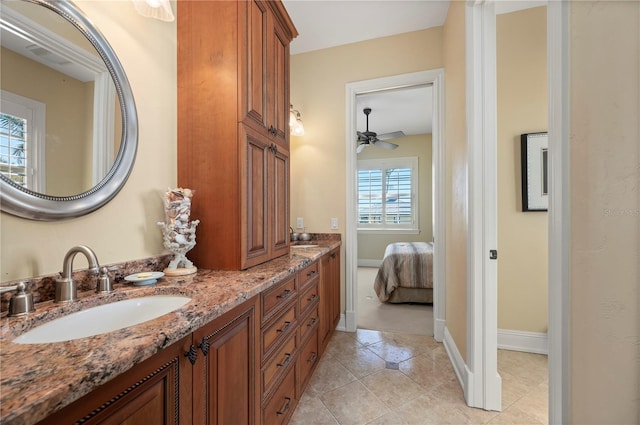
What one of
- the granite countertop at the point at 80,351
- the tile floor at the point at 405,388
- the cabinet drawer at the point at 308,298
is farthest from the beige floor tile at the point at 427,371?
the granite countertop at the point at 80,351

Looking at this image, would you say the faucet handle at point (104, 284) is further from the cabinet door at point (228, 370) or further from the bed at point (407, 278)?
the bed at point (407, 278)

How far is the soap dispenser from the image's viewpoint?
0.72 metres

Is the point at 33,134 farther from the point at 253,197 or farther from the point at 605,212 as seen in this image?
the point at 605,212

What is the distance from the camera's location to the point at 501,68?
2.25 metres

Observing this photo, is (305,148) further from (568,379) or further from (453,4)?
(568,379)

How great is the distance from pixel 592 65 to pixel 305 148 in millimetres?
2375

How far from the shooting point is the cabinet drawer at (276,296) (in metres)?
1.18

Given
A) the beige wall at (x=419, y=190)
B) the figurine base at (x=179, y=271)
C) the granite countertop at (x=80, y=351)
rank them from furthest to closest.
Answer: the beige wall at (x=419, y=190)
the figurine base at (x=179, y=271)
the granite countertop at (x=80, y=351)

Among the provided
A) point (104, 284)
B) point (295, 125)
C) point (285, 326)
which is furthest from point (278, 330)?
point (295, 125)

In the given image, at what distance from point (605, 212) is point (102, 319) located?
1464 mm

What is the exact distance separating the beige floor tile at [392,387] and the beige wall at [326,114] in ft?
3.23

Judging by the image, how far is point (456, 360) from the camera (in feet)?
6.40

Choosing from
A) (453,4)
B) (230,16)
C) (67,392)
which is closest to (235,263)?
(67,392)

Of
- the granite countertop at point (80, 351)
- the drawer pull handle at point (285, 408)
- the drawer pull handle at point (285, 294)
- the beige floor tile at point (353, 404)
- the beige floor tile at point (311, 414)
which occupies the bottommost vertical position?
the beige floor tile at point (353, 404)
